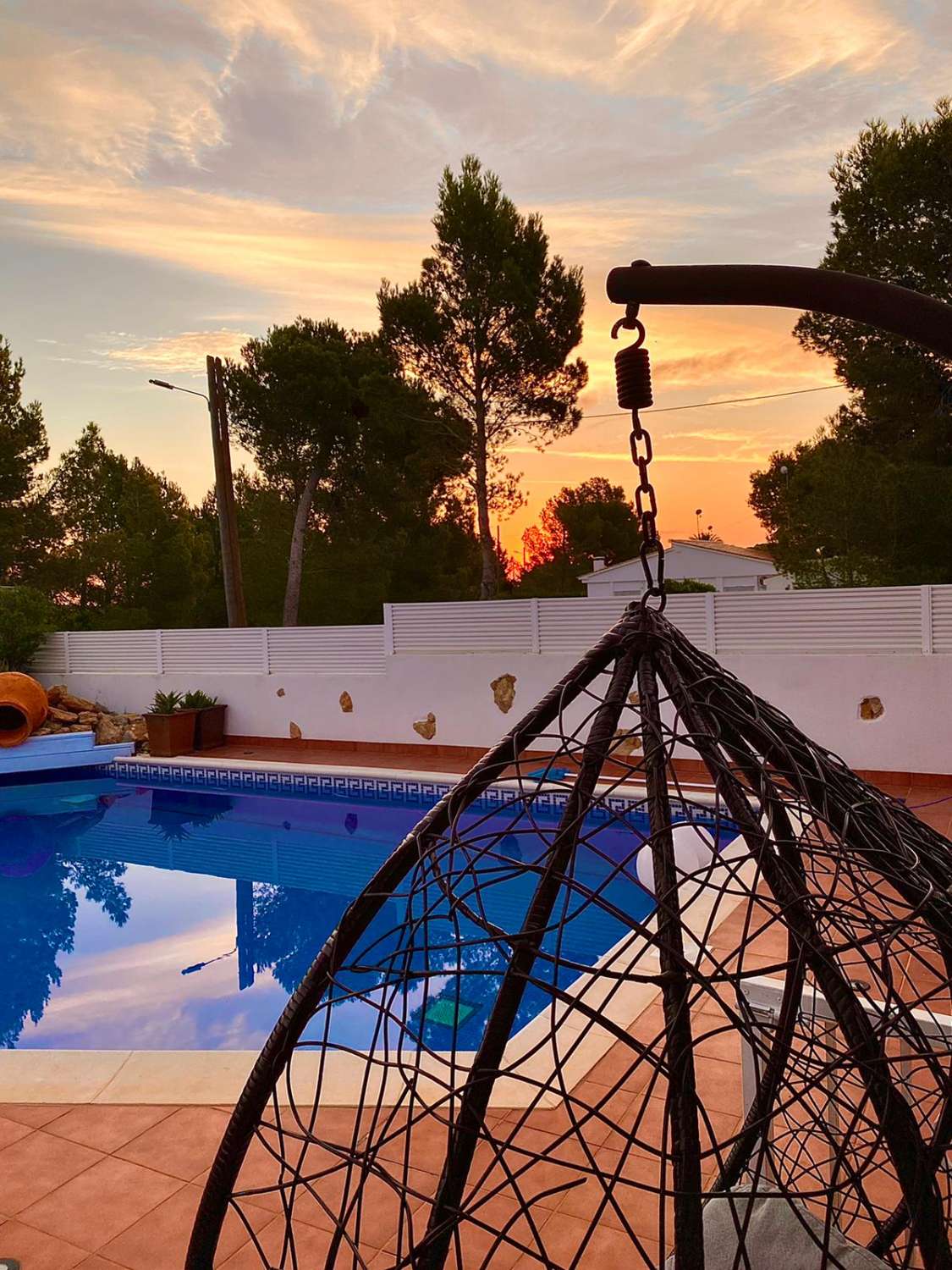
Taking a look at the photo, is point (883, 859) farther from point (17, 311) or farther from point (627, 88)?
point (17, 311)

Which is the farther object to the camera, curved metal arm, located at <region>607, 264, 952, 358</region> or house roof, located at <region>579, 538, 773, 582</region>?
house roof, located at <region>579, 538, 773, 582</region>

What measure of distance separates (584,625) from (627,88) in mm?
4602

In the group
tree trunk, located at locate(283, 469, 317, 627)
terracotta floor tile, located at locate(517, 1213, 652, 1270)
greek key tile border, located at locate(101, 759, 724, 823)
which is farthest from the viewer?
tree trunk, located at locate(283, 469, 317, 627)

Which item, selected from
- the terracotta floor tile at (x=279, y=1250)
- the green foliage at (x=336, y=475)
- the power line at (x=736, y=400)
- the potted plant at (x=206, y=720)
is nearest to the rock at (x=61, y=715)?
the potted plant at (x=206, y=720)

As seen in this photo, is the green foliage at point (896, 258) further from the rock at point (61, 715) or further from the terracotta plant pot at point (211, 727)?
the rock at point (61, 715)

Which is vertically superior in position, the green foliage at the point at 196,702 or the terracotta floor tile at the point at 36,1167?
the green foliage at the point at 196,702

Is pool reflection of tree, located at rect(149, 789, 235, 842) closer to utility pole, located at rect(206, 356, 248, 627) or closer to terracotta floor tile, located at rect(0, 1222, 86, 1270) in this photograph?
utility pole, located at rect(206, 356, 248, 627)

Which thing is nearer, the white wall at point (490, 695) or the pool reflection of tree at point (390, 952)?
the pool reflection of tree at point (390, 952)

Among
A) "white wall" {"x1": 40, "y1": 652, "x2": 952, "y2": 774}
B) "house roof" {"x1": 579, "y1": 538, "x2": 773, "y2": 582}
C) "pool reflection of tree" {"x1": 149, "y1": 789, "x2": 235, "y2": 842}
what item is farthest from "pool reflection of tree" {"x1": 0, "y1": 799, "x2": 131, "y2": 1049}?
"house roof" {"x1": 579, "y1": 538, "x2": 773, "y2": 582}

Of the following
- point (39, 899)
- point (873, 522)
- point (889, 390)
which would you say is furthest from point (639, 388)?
point (889, 390)

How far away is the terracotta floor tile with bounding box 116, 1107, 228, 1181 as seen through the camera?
104 inches

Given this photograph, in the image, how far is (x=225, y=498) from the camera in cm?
1161

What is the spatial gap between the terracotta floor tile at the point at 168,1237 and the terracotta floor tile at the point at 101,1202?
0.04 m

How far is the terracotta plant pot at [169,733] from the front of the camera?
31.8 feet
